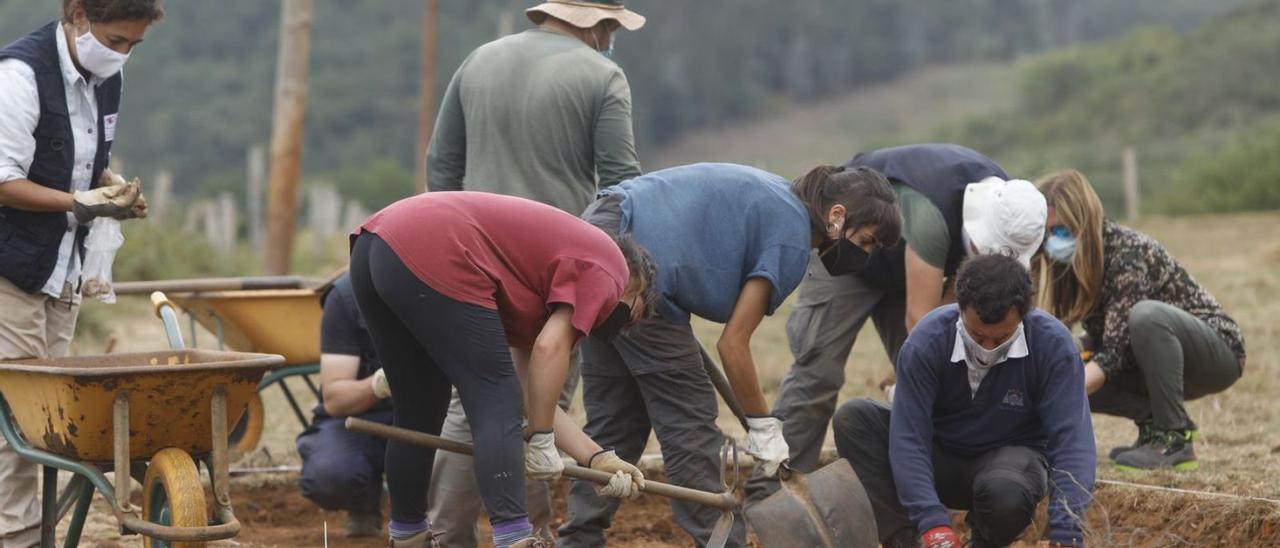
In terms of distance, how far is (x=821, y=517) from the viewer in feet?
15.6

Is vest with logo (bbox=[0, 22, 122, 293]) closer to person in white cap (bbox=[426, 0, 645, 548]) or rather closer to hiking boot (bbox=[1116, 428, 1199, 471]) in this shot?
person in white cap (bbox=[426, 0, 645, 548])

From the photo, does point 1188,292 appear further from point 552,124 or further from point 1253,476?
point 552,124

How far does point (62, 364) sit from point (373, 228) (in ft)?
3.42

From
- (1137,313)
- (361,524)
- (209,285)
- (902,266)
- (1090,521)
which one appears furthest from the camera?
(209,285)

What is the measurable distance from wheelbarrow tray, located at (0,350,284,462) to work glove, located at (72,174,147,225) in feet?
1.39

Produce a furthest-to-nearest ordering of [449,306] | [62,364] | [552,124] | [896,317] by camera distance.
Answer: [896,317], [552,124], [62,364], [449,306]

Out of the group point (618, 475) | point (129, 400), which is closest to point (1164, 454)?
point (618, 475)

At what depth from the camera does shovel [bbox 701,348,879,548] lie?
4.72 m

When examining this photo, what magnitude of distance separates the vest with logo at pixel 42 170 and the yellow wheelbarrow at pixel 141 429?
29 cm

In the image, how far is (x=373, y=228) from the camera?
3.97 metres

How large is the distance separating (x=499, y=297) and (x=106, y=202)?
1.18 metres

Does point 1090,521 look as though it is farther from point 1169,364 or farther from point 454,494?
point 454,494

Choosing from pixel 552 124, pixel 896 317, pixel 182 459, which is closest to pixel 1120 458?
pixel 896 317

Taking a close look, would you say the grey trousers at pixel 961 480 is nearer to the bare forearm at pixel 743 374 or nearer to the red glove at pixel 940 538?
the red glove at pixel 940 538
